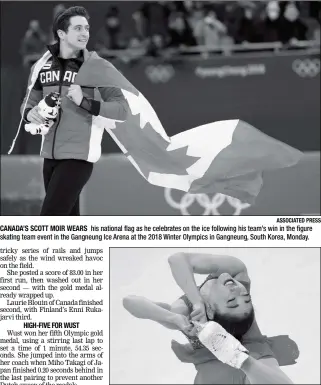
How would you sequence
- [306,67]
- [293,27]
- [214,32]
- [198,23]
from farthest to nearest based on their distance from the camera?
[198,23]
[214,32]
[293,27]
[306,67]

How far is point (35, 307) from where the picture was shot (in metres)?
4.51

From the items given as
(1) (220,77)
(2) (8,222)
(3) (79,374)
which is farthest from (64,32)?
(1) (220,77)

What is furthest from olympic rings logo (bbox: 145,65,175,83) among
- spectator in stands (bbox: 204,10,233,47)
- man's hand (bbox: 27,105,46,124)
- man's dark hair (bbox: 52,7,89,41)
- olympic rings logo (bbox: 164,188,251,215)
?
man's hand (bbox: 27,105,46,124)

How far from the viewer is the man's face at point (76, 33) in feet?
15.1

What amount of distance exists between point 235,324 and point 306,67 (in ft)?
16.1

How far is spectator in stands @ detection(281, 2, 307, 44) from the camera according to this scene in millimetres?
8883

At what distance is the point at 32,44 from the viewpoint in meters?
8.61

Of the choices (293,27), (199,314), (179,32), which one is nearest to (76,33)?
(199,314)

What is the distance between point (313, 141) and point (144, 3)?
7.45ft

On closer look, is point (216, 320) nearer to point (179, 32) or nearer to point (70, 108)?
point (70, 108)

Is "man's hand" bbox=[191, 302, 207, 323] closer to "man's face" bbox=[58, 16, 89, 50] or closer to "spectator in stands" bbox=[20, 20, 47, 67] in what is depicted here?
"man's face" bbox=[58, 16, 89, 50]

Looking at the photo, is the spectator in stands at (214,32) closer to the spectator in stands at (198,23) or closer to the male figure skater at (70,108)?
the spectator in stands at (198,23)

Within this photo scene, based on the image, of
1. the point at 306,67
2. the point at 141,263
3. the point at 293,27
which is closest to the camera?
the point at 141,263

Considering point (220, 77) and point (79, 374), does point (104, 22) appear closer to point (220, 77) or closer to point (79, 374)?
point (220, 77)
